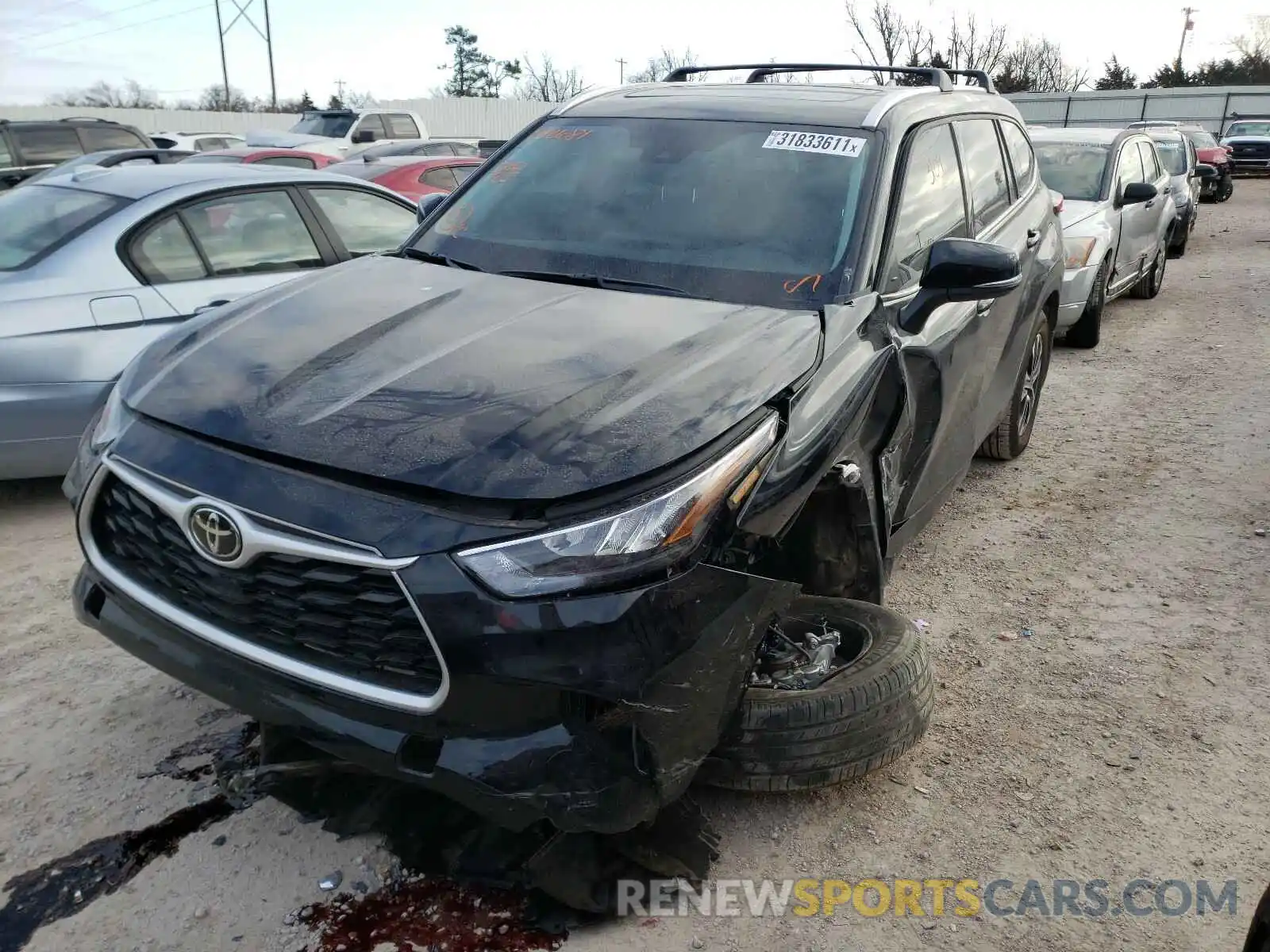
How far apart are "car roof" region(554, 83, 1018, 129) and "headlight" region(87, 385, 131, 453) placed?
2.06 meters

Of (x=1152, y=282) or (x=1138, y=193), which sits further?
(x=1152, y=282)

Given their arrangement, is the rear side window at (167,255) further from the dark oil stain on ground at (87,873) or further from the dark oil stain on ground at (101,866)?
the dark oil stain on ground at (87,873)

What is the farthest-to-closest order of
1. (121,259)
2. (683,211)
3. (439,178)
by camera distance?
(439,178)
(121,259)
(683,211)

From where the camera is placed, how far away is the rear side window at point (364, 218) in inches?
231

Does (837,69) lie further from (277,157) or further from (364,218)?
(277,157)

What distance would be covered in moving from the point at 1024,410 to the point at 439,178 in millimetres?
6811

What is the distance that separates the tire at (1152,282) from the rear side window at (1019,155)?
21.5 ft

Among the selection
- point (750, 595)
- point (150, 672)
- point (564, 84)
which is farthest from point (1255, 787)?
point (564, 84)

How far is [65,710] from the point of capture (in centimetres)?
333

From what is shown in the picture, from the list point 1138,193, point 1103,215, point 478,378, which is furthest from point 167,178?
point 1138,193

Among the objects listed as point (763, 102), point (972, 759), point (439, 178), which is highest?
point (763, 102)

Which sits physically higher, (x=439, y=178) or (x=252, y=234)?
(x=252, y=234)

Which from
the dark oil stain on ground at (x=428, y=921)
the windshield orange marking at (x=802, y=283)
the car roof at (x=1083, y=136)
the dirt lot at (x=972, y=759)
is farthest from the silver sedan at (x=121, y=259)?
the car roof at (x=1083, y=136)

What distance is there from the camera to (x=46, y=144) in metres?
13.2
